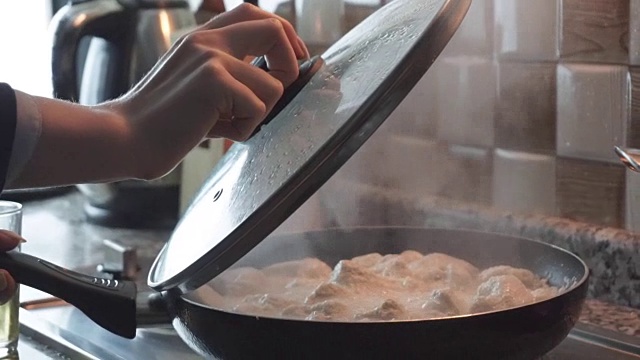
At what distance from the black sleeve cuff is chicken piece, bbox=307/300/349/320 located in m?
0.28

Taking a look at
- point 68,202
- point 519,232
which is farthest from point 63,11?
point 519,232

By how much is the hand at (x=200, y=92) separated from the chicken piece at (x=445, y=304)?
21cm

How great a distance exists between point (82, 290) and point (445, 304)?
0.30 metres

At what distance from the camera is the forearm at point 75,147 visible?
68 cm

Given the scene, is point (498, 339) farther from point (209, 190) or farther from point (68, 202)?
point (68, 202)

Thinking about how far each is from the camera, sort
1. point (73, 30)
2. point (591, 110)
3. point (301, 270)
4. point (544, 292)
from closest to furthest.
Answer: point (544, 292), point (301, 270), point (591, 110), point (73, 30)

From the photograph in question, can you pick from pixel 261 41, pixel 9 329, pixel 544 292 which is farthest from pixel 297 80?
pixel 9 329

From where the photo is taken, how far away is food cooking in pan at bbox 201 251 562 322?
783 mm

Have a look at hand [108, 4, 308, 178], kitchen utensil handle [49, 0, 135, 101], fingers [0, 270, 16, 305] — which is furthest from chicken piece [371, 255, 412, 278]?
kitchen utensil handle [49, 0, 135, 101]

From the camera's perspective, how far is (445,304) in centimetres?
78

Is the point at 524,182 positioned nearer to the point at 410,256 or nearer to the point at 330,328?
the point at 410,256

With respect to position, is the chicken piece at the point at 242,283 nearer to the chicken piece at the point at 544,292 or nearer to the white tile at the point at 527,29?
the chicken piece at the point at 544,292

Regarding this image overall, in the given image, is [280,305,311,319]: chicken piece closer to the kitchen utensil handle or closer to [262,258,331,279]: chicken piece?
[262,258,331,279]: chicken piece

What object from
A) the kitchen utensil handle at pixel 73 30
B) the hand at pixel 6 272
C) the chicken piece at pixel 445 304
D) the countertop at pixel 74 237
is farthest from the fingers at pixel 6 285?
the kitchen utensil handle at pixel 73 30
